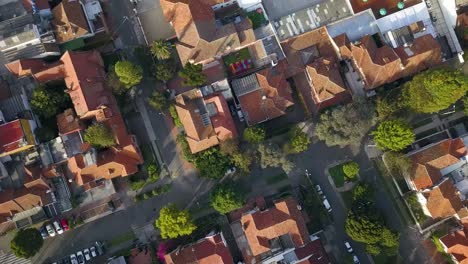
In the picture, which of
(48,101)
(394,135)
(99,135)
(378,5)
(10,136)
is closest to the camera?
(10,136)

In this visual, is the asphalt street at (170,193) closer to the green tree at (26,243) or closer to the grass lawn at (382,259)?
the grass lawn at (382,259)

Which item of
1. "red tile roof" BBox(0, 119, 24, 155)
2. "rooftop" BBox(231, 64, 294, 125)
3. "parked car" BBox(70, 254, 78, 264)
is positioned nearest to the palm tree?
"rooftop" BBox(231, 64, 294, 125)

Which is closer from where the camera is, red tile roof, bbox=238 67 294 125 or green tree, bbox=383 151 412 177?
green tree, bbox=383 151 412 177

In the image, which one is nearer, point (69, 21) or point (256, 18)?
point (69, 21)

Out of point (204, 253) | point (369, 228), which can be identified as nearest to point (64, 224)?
point (204, 253)

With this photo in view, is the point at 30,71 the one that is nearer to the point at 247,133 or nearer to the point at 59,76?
the point at 59,76

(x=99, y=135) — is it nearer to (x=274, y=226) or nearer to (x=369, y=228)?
(x=274, y=226)

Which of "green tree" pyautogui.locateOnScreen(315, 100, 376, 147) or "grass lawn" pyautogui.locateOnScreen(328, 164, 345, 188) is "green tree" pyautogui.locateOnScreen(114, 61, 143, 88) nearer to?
"green tree" pyautogui.locateOnScreen(315, 100, 376, 147)

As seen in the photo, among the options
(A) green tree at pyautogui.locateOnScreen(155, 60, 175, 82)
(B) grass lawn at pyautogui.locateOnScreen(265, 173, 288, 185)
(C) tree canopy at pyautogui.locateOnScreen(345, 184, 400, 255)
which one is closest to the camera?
(C) tree canopy at pyautogui.locateOnScreen(345, 184, 400, 255)
